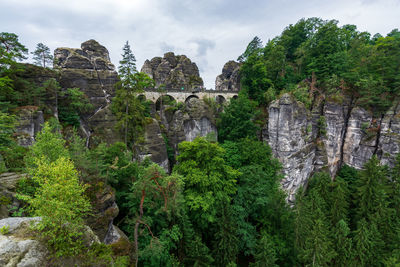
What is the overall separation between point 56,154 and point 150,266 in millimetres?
9544

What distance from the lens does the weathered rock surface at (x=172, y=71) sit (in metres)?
42.1

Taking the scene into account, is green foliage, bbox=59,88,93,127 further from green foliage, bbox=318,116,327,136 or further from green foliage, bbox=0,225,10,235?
green foliage, bbox=318,116,327,136

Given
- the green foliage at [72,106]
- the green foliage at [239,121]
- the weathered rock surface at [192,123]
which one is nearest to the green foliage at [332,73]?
the green foliage at [239,121]

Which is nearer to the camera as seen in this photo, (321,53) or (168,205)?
(168,205)

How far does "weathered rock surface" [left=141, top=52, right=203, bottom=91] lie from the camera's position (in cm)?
4209

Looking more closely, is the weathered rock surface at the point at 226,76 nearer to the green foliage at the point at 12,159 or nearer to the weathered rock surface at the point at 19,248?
the green foliage at the point at 12,159

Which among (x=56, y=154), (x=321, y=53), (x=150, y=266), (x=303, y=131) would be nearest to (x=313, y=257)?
(x=150, y=266)

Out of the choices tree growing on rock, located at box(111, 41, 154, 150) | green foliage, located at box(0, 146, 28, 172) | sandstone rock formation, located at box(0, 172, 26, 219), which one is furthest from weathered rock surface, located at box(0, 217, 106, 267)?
tree growing on rock, located at box(111, 41, 154, 150)

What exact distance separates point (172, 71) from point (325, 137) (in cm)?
3551

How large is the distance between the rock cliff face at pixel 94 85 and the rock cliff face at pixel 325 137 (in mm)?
22684

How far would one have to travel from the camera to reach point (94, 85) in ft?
69.7

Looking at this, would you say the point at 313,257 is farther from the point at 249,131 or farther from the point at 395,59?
the point at 395,59

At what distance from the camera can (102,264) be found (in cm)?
589

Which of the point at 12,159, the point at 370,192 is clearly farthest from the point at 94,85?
the point at 370,192
